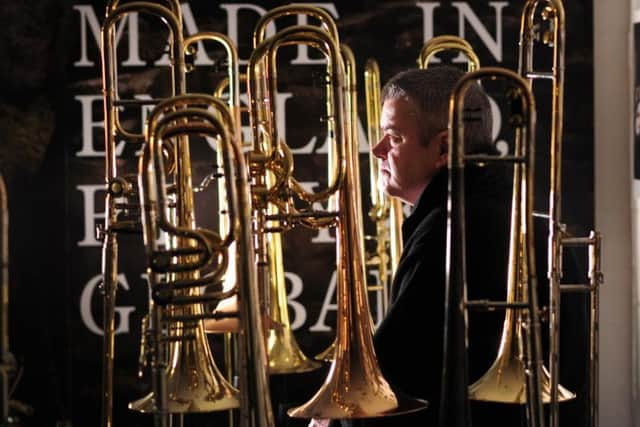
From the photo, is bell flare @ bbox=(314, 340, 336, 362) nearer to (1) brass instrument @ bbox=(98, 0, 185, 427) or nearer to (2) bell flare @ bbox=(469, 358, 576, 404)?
(1) brass instrument @ bbox=(98, 0, 185, 427)

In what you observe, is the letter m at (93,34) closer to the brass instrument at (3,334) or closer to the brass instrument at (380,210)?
the brass instrument at (380,210)

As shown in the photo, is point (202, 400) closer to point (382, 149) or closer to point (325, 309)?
point (382, 149)

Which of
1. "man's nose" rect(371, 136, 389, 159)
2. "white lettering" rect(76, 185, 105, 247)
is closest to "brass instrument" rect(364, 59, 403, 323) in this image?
"man's nose" rect(371, 136, 389, 159)

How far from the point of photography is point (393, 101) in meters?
3.10

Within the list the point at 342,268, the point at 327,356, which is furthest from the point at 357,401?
the point at 327,356

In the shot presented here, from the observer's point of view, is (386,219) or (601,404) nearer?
(386,219)

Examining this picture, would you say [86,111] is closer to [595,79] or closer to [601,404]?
[595,79]

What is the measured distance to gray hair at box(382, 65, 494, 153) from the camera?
300 cm

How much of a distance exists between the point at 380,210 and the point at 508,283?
1.65 meters

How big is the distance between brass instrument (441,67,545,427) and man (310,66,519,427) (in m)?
0.18

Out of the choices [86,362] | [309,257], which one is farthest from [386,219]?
[86,362]

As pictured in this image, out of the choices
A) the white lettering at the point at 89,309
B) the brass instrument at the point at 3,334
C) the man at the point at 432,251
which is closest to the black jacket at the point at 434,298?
the man at the point at 432,251

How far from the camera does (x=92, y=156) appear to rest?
4.90m

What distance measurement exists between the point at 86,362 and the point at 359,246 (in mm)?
2383
